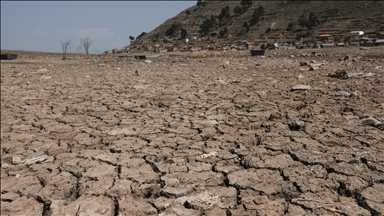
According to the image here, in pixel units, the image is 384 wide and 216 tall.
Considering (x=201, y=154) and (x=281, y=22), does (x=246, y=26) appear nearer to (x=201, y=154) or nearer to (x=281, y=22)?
(x=281, y=22)

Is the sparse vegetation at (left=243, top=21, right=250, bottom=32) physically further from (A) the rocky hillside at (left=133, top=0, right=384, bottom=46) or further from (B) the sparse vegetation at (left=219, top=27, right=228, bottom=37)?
(B) the sparse vegetation at (left=219, top=27, right=228, bottom=37)

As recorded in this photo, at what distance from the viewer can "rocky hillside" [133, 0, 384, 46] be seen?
90.5 ft

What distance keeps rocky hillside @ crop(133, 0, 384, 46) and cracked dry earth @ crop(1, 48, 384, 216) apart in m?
23.9

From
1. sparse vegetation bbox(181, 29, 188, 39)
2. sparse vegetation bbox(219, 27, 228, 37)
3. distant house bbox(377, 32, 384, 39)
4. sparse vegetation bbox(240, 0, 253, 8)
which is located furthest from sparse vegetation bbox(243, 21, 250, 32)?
distant house bbox(377, 32, 384, 39)

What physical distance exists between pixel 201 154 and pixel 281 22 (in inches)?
1388

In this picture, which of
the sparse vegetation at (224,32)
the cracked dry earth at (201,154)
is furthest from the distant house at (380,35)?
the cracked dry earth at (201,154)

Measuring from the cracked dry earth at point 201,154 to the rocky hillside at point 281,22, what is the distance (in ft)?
78.4

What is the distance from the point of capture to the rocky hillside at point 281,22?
27594 mm

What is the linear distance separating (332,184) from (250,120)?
1429 millimetres

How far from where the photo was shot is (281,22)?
33.9 metres

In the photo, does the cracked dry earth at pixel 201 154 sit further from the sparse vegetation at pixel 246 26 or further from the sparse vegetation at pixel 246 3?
the sparse vegetation at pixel 246 3

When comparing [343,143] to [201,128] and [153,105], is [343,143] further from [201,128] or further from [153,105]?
[153,105]

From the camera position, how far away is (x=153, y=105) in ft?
13.3

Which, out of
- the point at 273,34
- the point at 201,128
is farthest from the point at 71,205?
the point at 273,34
